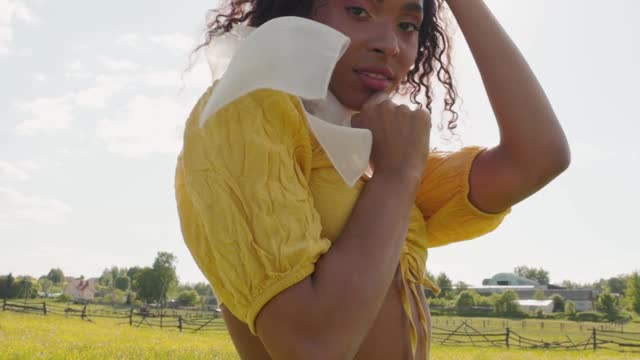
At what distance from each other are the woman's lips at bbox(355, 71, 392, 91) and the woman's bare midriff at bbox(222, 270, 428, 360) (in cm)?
44

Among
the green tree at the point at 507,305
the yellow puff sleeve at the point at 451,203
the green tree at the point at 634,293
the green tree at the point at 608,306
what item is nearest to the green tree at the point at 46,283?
the green tree at the point at 507,305

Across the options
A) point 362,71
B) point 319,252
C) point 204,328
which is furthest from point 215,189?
point 204,328

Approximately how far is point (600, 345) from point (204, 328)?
22.2 m

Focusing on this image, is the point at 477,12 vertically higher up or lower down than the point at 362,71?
higher up

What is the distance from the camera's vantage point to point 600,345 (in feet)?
116

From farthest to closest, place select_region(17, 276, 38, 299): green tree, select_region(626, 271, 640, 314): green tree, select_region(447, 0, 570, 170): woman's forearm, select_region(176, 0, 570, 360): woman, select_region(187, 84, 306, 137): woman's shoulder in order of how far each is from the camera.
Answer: select_region(17, 276, 38, 299): green tree < select_region(626, 271, 640, 314): green tree < select_region(447, 0, 570, 170): woman's forearm < select_region(187, 84, 306, 137): woman's shoulder < select_region(176, 0, 570, 360): woman

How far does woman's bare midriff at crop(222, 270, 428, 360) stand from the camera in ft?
4.20

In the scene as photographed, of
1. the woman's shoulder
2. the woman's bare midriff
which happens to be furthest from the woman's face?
the woman's bare midriff

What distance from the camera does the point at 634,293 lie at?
71.4m

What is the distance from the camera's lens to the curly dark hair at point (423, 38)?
174cm

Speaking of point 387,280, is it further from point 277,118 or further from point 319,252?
point 277,118

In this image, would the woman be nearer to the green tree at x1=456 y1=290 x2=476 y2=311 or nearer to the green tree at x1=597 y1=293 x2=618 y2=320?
the green tree at x1=597 y1=293 x2=618 y2=320

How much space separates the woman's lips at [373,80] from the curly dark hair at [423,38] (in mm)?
341

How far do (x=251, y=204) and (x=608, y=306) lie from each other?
234 feet
